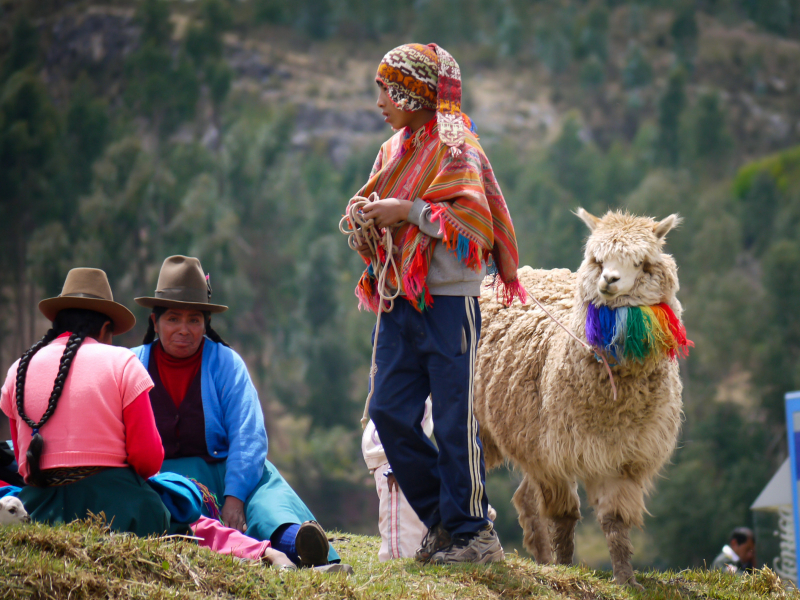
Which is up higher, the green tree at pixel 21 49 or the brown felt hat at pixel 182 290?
the green tree at pixel 21 49

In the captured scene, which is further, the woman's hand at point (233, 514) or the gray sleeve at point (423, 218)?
the woman's hand at point (233, 514)

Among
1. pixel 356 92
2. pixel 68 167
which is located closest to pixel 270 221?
pixel 68 167

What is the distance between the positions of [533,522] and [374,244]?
257 cm

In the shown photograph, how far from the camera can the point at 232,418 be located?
13.3 ft

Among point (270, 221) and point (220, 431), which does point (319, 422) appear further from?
point (220, 431)

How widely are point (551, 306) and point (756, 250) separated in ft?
123

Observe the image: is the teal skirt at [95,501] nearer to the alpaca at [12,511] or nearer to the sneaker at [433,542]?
the alpaca at [12,511]

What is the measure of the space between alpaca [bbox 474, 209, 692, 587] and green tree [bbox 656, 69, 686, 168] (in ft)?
162

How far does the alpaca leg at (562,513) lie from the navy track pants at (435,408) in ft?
5.60

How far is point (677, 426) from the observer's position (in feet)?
15.7

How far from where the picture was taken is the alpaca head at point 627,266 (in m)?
4.59

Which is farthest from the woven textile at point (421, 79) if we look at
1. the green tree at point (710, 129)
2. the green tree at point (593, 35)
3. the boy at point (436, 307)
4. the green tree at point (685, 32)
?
the green tree at point (685, 32)

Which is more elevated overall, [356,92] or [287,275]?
[356,92]

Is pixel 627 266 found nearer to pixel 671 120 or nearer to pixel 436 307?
pixel 436 307
